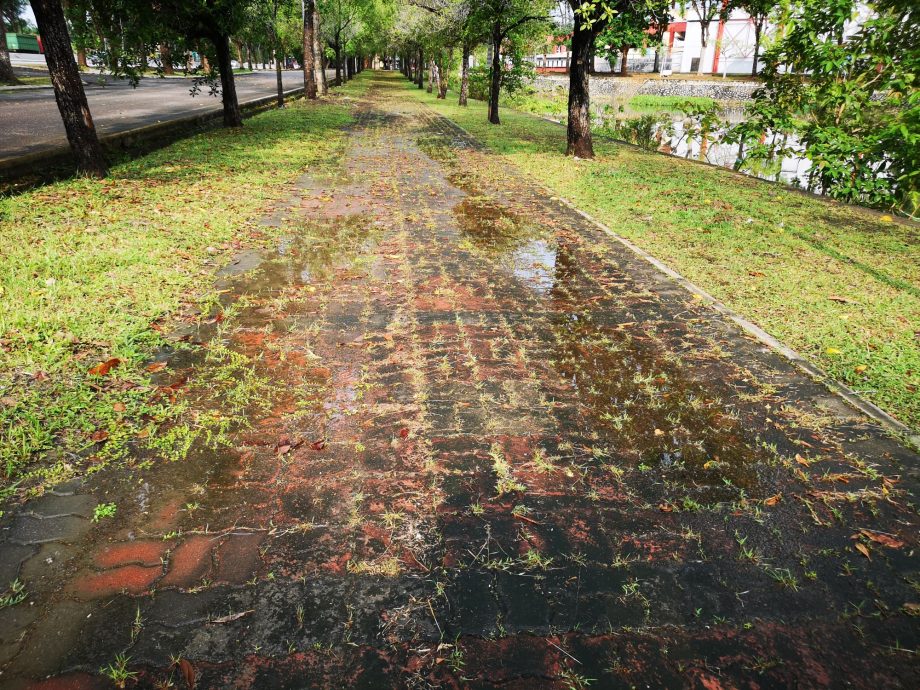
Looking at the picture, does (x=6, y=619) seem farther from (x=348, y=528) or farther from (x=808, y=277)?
(x=808, y=277)

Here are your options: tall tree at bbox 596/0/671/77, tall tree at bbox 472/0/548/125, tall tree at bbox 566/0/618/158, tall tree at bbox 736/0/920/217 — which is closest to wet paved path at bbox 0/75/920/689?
tall tree at bbox 736/0/920/217

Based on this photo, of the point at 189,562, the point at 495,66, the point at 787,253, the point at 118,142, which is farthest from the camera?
the point at 495,66

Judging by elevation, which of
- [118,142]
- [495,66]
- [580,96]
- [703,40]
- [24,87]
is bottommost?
[118,142]

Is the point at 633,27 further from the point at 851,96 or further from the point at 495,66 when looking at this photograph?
the point at 495,66

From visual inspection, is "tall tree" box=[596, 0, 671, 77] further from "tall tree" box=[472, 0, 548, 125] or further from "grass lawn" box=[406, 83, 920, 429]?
"tall tree" box=[472, 0, 548, 125]

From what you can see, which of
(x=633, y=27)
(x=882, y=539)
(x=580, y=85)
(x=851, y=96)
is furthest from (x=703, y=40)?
(x=882, y=539)

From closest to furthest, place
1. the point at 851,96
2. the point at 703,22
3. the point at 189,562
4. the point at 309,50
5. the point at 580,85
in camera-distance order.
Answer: the point at 189,562 < the point at 851,96 < the point at 580,85 < the point at 309,50 < the point at 703,22

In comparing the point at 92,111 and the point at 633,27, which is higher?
the point at 633,27

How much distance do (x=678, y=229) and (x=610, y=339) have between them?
3879mm

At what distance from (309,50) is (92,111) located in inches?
463

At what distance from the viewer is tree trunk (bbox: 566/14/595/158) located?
11.7m

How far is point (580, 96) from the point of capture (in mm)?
12297

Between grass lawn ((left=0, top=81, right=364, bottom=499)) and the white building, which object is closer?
grass lawn ((left=0, top=81, right=364, bottom=499))

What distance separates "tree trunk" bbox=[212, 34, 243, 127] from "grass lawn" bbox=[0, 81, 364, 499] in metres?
5.52
